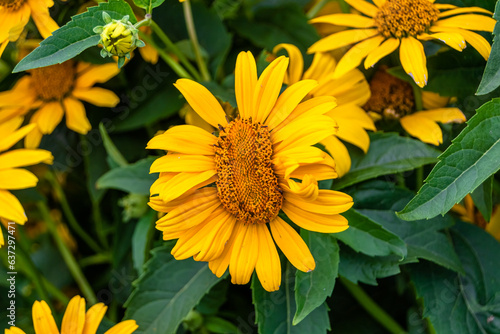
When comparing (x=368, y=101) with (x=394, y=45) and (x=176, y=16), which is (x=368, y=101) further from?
(x=176, y=16)

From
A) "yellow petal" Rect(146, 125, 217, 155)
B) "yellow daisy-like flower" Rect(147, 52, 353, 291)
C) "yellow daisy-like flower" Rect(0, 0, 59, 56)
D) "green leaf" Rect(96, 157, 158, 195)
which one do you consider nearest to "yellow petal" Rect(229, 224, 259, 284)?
"yellow daisy-like flower" Rect(147, 52, 353, 291)

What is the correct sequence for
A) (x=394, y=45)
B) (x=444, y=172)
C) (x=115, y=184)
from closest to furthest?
(x=444, y=172) < (x=394, y=45) < (x=115, y=184)

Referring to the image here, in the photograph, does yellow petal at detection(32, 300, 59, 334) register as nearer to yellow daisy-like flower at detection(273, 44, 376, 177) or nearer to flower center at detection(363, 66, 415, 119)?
yellow daisy-like flower at detection(273, 44, 376, 177)

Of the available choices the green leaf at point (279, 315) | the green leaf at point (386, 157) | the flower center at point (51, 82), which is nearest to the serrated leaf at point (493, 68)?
the green leaf at point (386, 157)

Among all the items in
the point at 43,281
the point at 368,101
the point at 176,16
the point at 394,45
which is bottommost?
the point at 43,281

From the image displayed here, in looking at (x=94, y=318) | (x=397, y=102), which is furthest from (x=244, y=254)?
(x=397, y=102)

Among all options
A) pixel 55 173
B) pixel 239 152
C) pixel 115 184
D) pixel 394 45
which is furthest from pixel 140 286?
pixel 394 45

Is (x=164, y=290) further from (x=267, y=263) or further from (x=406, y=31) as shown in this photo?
(x=406, y=31)
